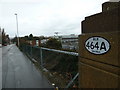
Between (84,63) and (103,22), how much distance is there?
62cm

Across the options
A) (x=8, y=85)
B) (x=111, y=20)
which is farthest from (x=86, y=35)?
(x=8, y=85)

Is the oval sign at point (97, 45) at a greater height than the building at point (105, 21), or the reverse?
the building at point (105, 21)

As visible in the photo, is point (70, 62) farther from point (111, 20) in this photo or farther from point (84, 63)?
point (111, 20)

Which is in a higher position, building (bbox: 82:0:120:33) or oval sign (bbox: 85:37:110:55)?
building (bbox: 82:0:120:33)

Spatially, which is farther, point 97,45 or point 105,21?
point 97,45

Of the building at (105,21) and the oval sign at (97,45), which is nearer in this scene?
the building at (105,21)

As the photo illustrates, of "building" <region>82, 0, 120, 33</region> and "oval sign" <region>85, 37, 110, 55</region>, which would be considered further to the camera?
"oval sign" <region>85, 37, 110, 55</region>

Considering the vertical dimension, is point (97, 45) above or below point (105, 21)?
below

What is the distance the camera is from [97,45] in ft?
6.00

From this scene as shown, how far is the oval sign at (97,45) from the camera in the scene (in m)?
1.68

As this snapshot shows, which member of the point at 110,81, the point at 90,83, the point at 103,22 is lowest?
the point at 90,83

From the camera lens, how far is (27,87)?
16.1ft

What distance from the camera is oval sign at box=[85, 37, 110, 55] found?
1682 millimetres

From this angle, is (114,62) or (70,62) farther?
(70,62)
